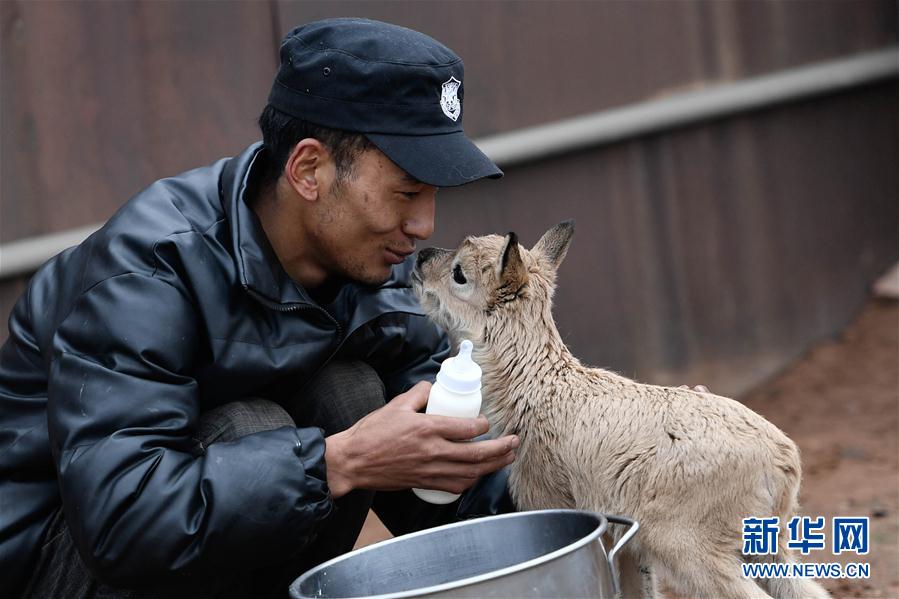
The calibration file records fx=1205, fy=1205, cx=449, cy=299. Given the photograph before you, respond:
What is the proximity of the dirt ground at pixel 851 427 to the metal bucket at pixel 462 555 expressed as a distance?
1.51 meters

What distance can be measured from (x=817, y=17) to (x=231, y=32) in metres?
3.35

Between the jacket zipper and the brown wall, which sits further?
the brown wall

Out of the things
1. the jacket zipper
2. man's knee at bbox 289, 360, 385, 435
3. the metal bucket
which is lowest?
the metal bucket

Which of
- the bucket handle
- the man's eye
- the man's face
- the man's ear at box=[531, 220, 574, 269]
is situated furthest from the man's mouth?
the bucket handle

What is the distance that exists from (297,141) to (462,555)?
111 centimetres

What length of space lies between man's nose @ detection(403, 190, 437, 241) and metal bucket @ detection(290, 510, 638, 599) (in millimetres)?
736

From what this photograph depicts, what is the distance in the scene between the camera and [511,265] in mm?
3381

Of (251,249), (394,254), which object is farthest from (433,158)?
A: (251,249)

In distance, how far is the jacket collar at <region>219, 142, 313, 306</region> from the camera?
2953 millimetres

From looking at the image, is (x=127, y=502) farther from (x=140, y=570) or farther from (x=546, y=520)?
(x=546, y=520)

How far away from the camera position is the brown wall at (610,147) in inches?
178

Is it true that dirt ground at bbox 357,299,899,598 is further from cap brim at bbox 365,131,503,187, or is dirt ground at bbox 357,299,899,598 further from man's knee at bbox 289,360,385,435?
cap brim at bbox 365,131,503,187

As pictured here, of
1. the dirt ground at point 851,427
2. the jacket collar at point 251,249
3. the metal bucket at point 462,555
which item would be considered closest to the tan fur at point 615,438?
the metal bucket at point 462,555

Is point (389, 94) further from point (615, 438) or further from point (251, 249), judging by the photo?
point (615, 438)
